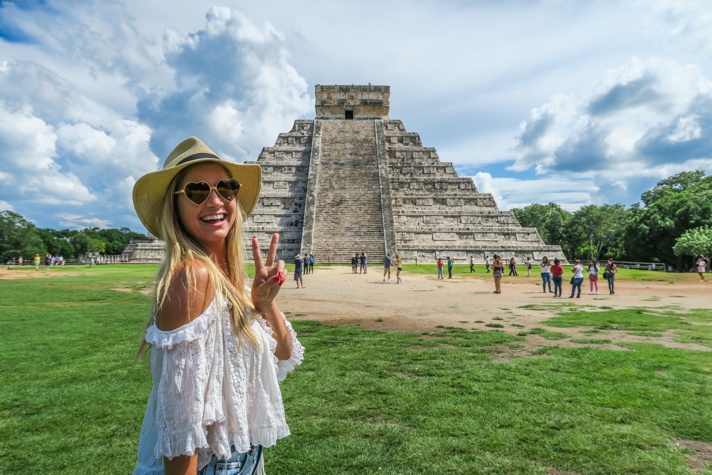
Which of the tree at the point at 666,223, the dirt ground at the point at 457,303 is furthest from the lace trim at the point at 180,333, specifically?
the tree at the point at 666,223

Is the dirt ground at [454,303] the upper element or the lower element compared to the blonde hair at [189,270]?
lower

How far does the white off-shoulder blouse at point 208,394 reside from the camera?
1.39 metres

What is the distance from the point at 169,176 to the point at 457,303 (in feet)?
33.8

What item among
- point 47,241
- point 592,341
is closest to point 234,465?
point 592,341

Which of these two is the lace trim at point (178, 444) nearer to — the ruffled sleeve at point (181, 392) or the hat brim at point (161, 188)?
the ruffled sleeve at point (181, 392)

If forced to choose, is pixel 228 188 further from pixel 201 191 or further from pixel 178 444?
pixel 178 444

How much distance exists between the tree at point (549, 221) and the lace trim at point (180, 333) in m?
56.8

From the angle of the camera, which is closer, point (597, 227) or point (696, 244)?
point (696, 244)

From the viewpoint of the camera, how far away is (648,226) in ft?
106

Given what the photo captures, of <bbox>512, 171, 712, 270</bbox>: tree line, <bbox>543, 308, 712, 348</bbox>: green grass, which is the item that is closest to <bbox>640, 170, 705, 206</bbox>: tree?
<bbox>512, 171, 712, 270</bbox>: tree line

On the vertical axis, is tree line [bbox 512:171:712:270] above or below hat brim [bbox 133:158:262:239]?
above

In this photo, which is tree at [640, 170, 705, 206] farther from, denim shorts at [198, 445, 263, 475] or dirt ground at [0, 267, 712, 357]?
denim shorts at [198, 445, 263, 475]

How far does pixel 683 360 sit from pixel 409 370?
3512 millimetres

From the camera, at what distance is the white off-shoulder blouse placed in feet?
4.56
